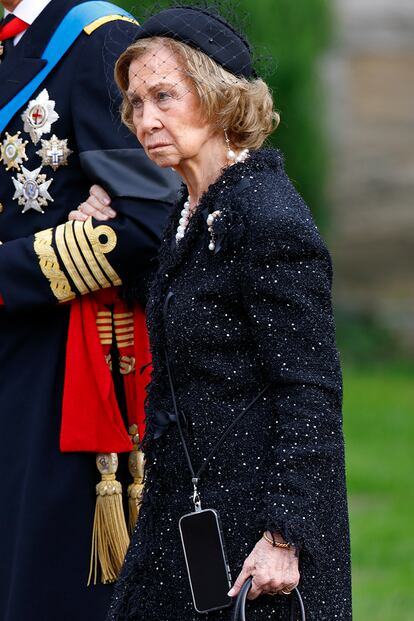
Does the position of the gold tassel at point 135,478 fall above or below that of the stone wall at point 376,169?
below

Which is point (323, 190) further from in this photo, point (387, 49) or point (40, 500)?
point (40, 500)

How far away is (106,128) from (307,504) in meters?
1.16

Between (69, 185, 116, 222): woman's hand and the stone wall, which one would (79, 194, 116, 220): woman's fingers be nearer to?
(69, 185, 116, 222): woman's hand

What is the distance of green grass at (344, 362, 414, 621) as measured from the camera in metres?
5.59

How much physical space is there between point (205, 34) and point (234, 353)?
0.66 metres

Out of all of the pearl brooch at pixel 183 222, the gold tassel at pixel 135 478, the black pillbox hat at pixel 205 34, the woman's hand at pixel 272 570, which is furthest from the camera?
the gold tassel at pixel 135 478

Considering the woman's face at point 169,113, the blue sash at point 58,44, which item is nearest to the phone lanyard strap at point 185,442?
the woman's face at point 169,113

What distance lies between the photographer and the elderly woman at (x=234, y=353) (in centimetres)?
262

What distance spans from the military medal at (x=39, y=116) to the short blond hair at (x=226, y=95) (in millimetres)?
491

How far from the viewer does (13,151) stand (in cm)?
340

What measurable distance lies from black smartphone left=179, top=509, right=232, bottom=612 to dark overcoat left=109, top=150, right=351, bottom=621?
2 cm

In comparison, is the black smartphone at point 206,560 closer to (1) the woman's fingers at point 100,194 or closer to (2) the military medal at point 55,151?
(1) the woman's fingers at point 100,194

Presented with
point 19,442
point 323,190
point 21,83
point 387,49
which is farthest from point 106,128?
point 387,49

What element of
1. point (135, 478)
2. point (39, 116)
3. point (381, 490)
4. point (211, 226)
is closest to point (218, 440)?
point (211, 226)
